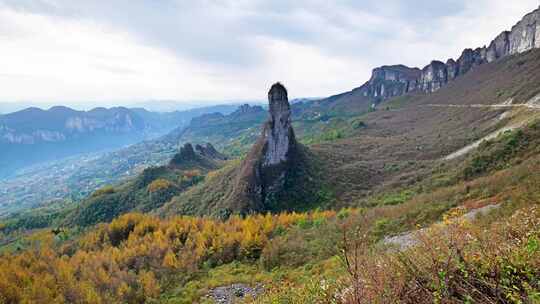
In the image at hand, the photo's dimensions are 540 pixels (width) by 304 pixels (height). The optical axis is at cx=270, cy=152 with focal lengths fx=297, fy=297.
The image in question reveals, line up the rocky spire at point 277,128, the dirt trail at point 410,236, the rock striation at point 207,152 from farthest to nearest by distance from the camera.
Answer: the rock striation at point 207,152 → the rocky spire at point 277,128 → the dirt trail at point 410,236


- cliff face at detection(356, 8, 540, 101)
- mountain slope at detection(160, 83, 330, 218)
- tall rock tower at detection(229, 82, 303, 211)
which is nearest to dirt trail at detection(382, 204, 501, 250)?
mountain slope at detection(160, 83, 330, 218)

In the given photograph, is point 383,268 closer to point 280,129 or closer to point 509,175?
point 509,175

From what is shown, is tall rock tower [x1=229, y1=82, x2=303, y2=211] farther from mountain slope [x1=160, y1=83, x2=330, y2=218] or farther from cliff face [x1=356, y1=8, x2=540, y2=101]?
cliff face [x1=356, y1=8, x2=540, y2=101]

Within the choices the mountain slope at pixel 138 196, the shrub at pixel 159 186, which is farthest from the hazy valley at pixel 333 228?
the mountain slope at pixel 138 196

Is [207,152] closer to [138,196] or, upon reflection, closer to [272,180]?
[138,196]

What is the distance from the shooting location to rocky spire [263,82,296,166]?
191ft

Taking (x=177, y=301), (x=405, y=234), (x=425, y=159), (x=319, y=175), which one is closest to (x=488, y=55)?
(x=425, y=159)

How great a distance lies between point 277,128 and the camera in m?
58.7

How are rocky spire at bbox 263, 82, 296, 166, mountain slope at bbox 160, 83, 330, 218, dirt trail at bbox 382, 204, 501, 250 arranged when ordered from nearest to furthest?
dirt trail at bbox 382, 204, 501, 250, mountain slope at bbox 160, 83, 330, 218, rocky spire at bbox 263, 82, 296, 166

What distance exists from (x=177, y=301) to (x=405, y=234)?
15558 mm

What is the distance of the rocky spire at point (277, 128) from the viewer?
58.2m

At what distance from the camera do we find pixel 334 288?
24.7 ft

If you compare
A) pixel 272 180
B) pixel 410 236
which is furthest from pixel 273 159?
pixel 410 236

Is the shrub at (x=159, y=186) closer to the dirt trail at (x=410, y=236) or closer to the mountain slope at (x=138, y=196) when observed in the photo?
the mountain slope at (x=138, y=196)
